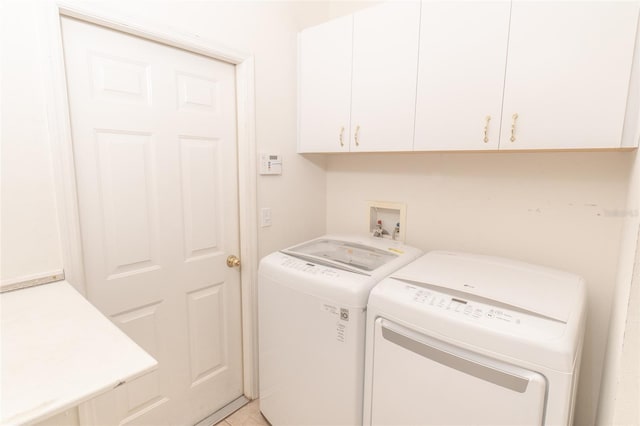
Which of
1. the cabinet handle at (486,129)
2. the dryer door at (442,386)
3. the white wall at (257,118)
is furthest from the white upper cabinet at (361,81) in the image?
the dryer door at (442,386)

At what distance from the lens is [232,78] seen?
1.74 metres

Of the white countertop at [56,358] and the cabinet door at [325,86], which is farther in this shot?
the cabinet door at [325,86]

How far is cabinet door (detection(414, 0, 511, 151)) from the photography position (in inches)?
50.8

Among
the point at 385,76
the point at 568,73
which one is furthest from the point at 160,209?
the point at 568,73

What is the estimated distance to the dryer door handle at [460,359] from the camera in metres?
0.94

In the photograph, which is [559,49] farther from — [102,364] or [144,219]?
[144,219]

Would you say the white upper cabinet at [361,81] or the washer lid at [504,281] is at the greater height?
the white upper cabinet at [361,81]

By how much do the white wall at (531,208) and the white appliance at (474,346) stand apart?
0.68ft

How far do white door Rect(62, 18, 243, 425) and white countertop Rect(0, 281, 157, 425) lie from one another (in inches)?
17.9

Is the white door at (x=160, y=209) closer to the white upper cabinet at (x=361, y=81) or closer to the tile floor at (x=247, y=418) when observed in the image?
the tile floor at (x=247, y=418)

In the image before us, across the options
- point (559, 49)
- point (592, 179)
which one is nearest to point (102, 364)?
point (559, 49)

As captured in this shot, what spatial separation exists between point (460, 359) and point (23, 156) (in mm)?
1585

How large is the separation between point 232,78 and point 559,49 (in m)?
1.43

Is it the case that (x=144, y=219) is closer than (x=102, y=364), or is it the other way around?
(x=102, y=364)
